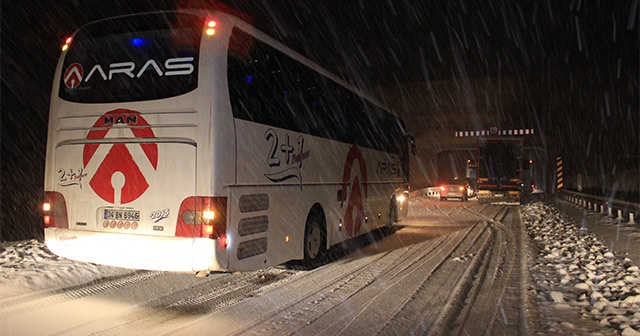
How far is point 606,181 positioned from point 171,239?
38.1 meters

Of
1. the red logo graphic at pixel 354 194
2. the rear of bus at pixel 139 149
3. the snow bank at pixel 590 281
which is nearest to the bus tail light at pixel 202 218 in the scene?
the rear of bus at pixel 139 149

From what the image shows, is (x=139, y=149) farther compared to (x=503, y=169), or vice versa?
(x=503, y=169)

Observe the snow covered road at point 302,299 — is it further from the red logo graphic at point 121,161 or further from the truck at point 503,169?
the truck at point 503,169

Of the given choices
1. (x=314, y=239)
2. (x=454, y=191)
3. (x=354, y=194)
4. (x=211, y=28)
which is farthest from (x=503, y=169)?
(x=211, y=28)

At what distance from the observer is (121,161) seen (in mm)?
6859

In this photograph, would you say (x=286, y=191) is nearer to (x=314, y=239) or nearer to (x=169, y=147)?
(x=314, y=239)

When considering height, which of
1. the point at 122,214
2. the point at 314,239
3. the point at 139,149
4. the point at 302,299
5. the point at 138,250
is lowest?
the point at 302,299

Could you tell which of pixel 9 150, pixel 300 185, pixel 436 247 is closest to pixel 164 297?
pixel 300 185

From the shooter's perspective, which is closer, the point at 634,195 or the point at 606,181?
the point at 634,195

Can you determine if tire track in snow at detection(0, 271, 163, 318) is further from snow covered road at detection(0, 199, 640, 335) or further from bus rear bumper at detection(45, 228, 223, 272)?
bus rear bumper at detection(45, 228, 223, 272)

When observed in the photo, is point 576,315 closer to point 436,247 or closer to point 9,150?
point 436,247

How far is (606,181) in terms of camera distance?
37.8 metres

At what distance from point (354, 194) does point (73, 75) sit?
6.45 meters

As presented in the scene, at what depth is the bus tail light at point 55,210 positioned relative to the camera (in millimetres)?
7195
